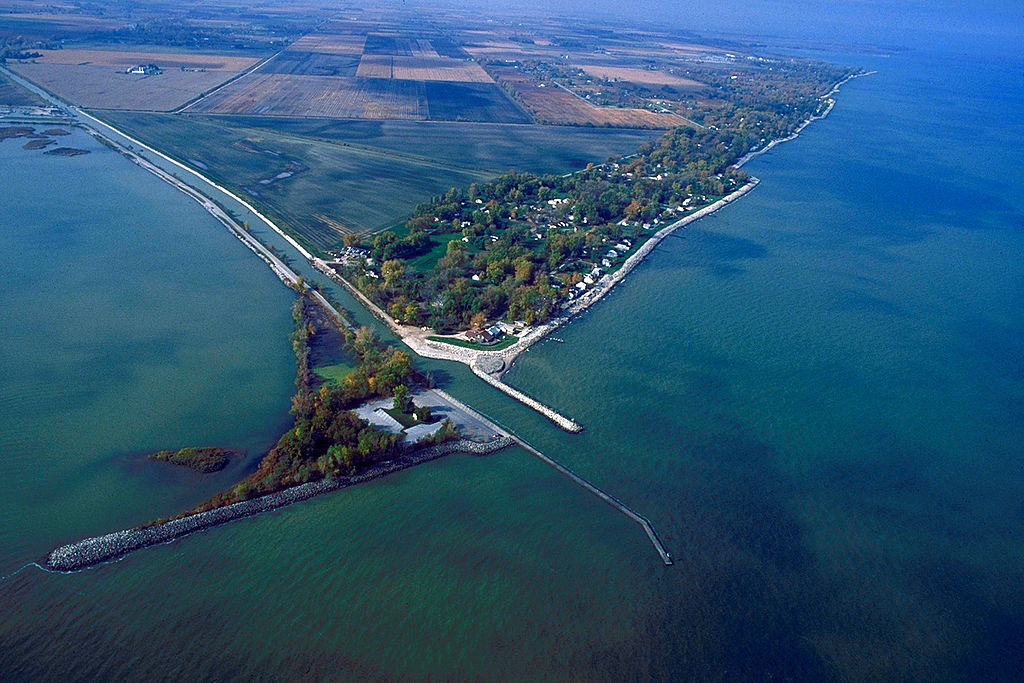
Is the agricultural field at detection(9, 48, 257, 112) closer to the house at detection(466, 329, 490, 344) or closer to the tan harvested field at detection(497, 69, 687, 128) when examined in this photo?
the tan harvested field at detection(497, 69, 687, 128)

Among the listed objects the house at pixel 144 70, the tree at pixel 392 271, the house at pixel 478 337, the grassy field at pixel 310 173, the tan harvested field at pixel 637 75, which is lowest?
the house at pixel 478 337

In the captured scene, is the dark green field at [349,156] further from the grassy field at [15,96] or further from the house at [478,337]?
the house at [478,337]

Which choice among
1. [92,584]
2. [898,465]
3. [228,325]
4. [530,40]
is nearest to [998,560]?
[898,465]

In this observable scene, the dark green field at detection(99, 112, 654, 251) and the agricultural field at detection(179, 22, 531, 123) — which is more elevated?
the agricultural field at detection(179, 22, 531, 123)

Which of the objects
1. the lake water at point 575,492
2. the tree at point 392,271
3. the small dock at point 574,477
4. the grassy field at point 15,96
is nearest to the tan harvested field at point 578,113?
the lake water at point 575,492

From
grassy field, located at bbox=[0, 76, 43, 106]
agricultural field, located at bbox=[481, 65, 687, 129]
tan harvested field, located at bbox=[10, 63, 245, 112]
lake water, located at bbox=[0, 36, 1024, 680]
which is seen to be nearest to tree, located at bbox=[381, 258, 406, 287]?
lake water, located at bbox=[0, 36, 1024, 680]

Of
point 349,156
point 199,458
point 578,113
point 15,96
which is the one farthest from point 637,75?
point 199,458

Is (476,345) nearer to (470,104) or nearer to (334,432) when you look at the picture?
(334,432)
